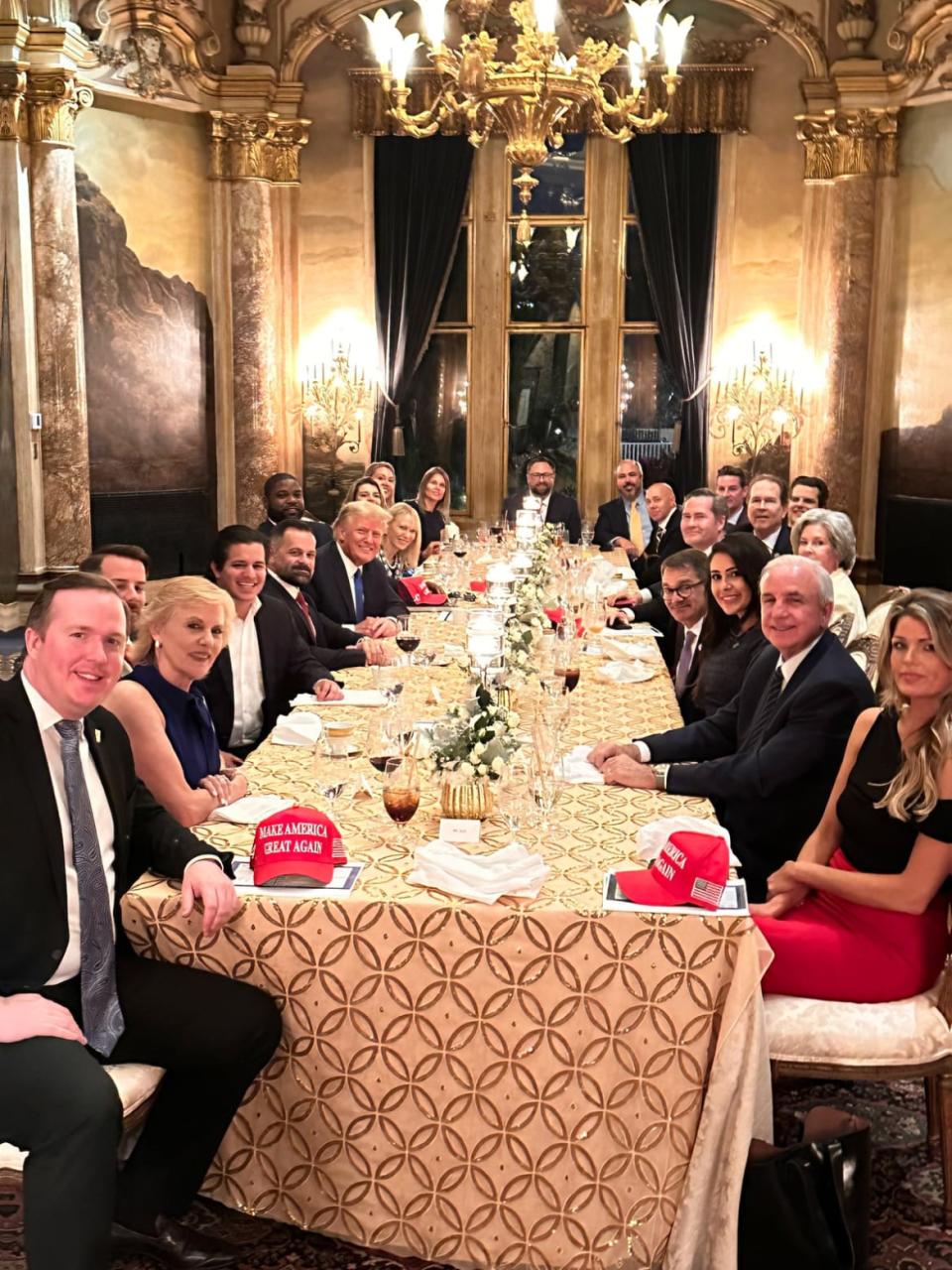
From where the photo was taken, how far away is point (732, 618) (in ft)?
15.5

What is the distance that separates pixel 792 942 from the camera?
119 inches

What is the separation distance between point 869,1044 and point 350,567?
4.51 m

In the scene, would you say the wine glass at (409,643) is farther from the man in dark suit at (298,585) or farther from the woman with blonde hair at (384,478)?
the woman with blonde hair at (384,478)

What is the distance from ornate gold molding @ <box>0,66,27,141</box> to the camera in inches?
357

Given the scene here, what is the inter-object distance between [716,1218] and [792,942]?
64cm

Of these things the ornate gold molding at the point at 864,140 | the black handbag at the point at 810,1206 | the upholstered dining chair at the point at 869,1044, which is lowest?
the black handbag at the point at 810,1206

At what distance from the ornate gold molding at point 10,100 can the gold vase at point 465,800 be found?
7.71 meters

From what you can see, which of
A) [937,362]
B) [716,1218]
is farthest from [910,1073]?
[937,362]

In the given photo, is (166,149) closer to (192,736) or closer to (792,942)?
(192,736)

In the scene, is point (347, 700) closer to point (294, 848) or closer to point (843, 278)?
point (294, 848)

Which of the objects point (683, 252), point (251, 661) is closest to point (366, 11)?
point (683, 252)

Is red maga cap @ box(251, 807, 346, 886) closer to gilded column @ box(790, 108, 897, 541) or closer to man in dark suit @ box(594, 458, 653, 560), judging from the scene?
man in dark suit @ box(594, 458, 653, 560)

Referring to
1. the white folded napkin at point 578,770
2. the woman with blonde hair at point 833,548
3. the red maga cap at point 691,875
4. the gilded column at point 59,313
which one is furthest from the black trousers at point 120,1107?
the gilded column at point 59,313

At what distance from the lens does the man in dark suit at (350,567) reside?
6.75 meters
